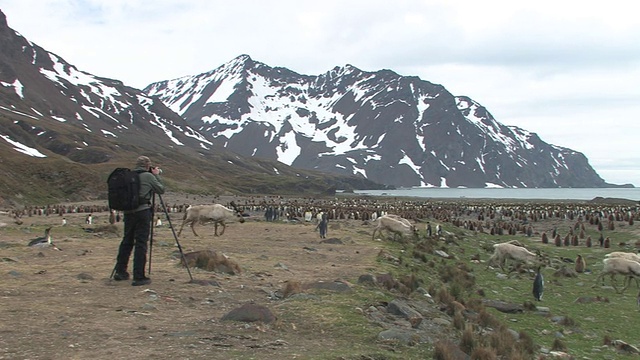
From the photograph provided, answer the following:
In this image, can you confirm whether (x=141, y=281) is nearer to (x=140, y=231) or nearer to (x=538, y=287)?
(x=140, y=231)

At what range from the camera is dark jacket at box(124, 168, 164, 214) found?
11.4m

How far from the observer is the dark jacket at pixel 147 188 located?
448 inches

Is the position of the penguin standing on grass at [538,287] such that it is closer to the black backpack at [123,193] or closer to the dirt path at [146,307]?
the dirt path at [146,307]

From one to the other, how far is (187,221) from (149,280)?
1225 cm

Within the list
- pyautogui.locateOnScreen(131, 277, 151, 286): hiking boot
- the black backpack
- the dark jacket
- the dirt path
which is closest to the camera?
the dirt path

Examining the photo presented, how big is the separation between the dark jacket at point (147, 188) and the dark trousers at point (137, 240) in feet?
0.43

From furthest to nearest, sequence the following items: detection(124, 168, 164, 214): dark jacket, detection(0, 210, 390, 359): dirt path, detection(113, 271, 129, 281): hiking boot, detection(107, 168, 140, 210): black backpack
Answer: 1. detection(113, 271, 129, 281): hiking boot
2. detection(124, 168, 164, 214): dark jacket
3. detection(107, 168, 140, 210): black backpack
4. detection(0, 210, 390, 359): dirt path

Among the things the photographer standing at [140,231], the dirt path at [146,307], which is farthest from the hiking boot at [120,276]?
the dirt path at [146,307]

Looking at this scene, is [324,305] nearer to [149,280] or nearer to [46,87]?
[149,280]

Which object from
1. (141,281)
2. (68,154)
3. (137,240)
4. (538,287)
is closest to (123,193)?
(137,240)

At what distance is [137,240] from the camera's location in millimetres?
11219

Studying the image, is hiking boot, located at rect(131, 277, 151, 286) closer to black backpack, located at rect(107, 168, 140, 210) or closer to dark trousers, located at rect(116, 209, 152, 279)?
dark trousers, located at rect(116, 209, 152, 279)

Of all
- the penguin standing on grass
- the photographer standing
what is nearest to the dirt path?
the photographer standing

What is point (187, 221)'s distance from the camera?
76.8ft
